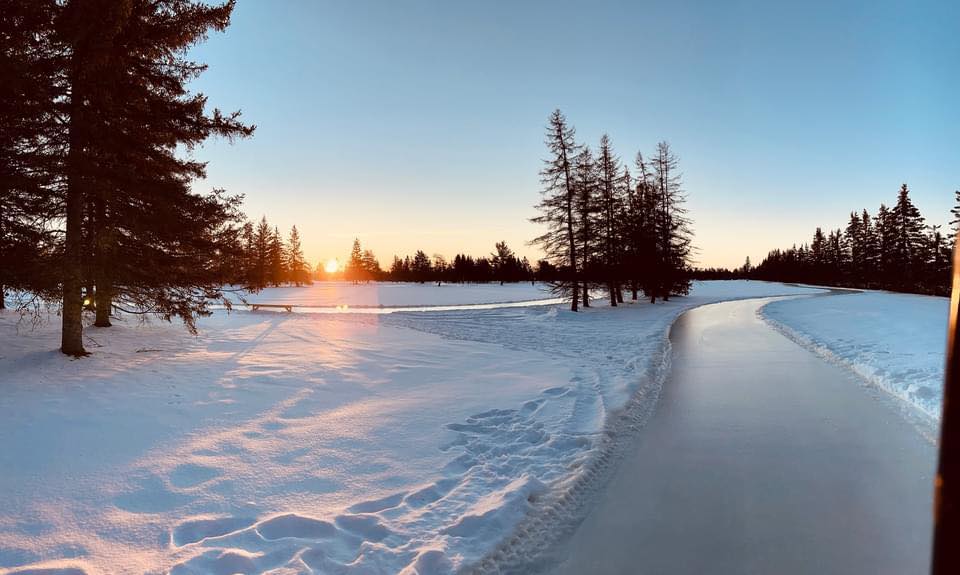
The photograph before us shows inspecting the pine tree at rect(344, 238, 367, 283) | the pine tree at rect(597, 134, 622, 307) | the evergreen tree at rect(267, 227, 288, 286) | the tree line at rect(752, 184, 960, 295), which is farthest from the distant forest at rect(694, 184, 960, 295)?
the pine tree at rect(344, 238, 367, 283)

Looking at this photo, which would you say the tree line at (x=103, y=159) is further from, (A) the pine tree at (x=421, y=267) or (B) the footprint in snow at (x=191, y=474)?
(A) the pine tree at (x=421, y=267)

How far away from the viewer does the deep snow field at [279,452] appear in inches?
160

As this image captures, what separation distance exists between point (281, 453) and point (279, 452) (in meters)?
0.05

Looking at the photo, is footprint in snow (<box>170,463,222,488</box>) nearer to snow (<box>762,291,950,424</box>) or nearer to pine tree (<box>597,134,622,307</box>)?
snow (<box>762,291,950,424</box>)

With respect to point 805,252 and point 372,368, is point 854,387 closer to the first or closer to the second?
point 372,368

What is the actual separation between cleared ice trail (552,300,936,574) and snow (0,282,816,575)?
2.50ft

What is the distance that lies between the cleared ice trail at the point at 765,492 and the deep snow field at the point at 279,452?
0.80m

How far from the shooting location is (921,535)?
13.6 ft

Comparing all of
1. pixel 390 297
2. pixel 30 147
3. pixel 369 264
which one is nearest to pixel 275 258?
pixel 390 297

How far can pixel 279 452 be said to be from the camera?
6129 millimetres

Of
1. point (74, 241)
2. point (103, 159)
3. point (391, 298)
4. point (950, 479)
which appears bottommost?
point (391, 298)

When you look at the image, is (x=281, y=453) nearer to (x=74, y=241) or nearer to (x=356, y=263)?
(x=74, y=241)

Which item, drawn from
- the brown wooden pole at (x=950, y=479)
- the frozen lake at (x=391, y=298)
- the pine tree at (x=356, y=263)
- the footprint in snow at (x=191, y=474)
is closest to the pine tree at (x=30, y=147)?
the footprint in snow at (x=191, y=474)

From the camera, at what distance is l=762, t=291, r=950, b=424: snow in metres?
8.91
